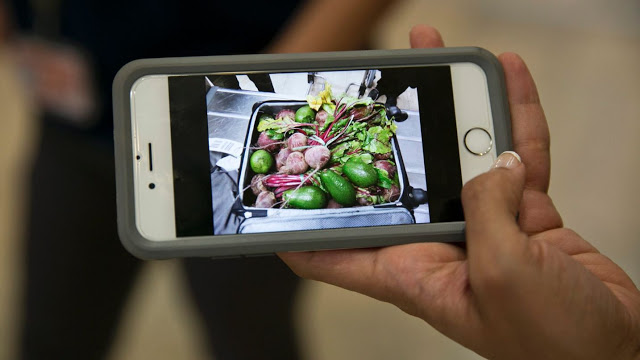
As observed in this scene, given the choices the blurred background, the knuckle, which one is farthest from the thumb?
the blurred background

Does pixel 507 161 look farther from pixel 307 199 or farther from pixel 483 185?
pixel 307 199

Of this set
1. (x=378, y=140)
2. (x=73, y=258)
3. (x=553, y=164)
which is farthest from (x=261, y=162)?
(x=553, y=164)

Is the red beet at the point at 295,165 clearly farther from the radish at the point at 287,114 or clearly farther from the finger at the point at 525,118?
the finger at the point at 525,118

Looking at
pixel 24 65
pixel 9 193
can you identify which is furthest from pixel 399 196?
pixel 9 193

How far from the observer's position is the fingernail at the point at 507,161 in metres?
0.60

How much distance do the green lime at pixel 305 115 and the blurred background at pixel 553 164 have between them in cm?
52

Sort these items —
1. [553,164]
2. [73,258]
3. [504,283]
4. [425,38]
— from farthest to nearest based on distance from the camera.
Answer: [553,164] < [73,258] < [425,38] < [504,283]

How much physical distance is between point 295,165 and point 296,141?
0.09 ft

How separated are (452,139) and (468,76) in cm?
8

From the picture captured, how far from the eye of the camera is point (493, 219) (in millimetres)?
528

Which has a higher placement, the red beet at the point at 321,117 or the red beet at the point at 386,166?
the red beet at the point at 321,117

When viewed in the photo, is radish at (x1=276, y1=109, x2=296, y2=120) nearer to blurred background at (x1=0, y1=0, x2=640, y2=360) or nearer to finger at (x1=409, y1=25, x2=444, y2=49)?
finger at (x1=409, y1=25, x2=444, y2=49)

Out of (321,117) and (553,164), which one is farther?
(553,164)

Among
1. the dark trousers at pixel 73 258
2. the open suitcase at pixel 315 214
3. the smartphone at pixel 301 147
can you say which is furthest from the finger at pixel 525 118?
the dark trousers at pixel 73 258
